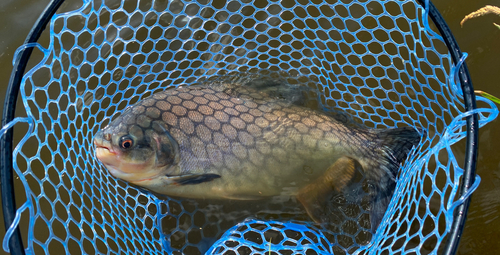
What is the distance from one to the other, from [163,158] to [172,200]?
0.76m

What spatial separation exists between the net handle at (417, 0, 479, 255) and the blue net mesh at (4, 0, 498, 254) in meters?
0.72

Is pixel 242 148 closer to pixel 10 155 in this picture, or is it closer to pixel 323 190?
pixel 323 190

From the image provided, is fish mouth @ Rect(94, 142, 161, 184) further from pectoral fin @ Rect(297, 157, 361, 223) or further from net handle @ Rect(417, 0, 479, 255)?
net handle @ Rect(417, 0, 479, 255)

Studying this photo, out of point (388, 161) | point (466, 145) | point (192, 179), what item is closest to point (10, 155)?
point (192, 179)

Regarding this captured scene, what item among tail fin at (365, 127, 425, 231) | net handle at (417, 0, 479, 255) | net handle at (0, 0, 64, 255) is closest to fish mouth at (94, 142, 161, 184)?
net handle at (0, 0, 64, 255)

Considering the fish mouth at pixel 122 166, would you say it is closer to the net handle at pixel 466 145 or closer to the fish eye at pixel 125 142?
the fish eye at pixel 125 142

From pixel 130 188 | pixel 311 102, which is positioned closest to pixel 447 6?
pixel 311 102

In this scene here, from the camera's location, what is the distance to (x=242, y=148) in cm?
335

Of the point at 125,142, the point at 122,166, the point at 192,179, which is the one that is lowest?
the point at 192,179

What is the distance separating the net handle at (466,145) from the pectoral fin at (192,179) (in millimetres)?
1960

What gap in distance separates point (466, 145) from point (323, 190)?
155cm

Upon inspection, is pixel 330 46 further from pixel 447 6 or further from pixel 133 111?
pixel 133 111

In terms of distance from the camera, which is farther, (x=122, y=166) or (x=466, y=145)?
(x=122, y=166)

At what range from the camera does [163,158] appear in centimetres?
322
